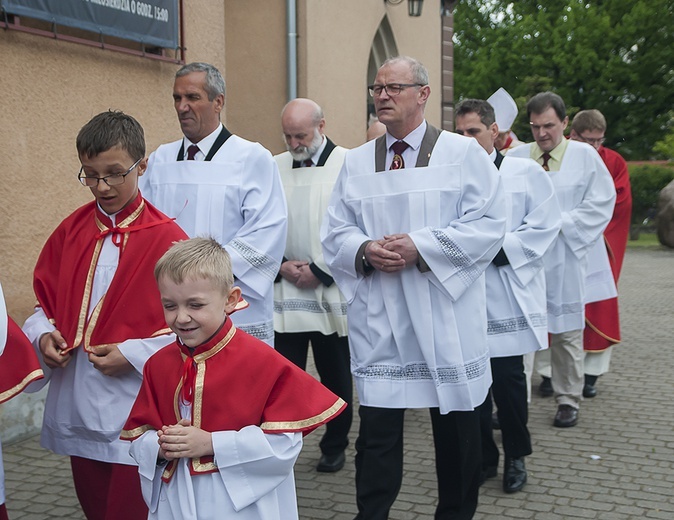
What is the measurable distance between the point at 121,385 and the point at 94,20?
3973 mm

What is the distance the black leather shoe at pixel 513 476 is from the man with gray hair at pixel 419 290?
90 cm

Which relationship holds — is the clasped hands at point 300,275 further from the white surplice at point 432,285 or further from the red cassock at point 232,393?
the red cassock at point 232,393

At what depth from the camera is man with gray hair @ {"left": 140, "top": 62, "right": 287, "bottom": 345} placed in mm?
4570

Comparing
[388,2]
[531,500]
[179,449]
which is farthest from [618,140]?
[179,449]

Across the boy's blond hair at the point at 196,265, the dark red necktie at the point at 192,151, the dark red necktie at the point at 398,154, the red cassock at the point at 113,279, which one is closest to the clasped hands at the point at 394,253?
the dark red necktie at the point at 398,154

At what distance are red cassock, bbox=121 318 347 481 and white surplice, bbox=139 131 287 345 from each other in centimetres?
164

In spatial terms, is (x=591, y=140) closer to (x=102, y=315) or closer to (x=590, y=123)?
(x=590, y=123)

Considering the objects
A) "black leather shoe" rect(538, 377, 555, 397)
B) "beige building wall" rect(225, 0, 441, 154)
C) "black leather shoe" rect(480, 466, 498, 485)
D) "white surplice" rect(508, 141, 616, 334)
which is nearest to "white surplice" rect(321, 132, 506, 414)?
"black leather shoe" rect(480, 466, 498, 485)

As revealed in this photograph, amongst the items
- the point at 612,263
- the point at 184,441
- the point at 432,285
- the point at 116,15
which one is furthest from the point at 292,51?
the point at 184,441

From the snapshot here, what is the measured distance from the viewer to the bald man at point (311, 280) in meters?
5.66

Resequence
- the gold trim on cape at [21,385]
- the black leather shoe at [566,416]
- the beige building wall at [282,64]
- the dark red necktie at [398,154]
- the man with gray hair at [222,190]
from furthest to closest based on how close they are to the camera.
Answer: the beige building wall at [282,64], the black leather shoe at [566,416], the man with gray hair at [222,190], the dark red necktie at [398,154], the gold trim on cape at [21,385]

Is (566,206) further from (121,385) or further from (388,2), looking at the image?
(388,2)

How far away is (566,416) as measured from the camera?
6.76 metres

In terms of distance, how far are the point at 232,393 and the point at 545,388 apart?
5.47 m
